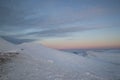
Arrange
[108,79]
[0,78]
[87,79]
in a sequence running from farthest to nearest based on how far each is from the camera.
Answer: [108,79] → [87,79] → [0,78]

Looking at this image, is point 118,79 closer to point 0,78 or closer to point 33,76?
point 33,76

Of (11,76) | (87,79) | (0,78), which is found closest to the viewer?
(0,78)

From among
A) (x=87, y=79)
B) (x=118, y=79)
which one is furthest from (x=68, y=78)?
(x=118, y=79)

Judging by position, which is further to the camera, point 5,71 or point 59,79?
point 5,71

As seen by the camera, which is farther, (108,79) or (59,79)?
(108,79)

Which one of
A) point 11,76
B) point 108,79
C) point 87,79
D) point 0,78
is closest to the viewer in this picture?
point 0,78

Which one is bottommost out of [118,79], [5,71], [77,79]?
[118,79]

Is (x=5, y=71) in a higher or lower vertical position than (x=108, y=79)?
higher

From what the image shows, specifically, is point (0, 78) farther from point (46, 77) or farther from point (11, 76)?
point (46, 77)

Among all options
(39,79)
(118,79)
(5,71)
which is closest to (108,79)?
(118,79)
